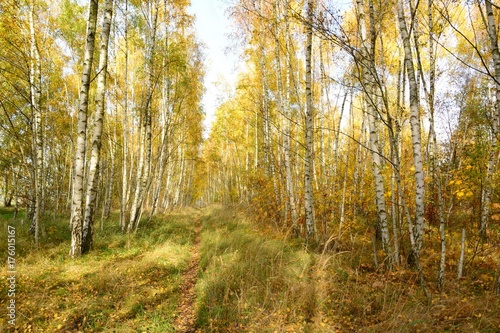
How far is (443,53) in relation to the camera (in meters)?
11.8

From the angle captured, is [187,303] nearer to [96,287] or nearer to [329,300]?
[96,287]

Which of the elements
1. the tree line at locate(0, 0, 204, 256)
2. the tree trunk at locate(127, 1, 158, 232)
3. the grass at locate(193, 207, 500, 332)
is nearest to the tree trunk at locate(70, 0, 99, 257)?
the tree line at locate(0, 0, 204, 256)

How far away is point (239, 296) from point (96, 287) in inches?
98.2

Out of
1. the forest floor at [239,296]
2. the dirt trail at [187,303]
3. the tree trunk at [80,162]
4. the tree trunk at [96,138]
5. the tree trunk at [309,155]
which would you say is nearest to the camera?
the forest floor at [239,296]

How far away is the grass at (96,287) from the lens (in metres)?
3.49

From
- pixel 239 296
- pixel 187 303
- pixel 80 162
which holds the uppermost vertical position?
pixel 80 162

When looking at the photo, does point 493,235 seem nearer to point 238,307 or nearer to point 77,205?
point 238,307

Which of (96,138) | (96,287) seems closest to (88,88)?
(96,138)

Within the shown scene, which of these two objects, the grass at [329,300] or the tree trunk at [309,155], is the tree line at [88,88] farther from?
the tree trunk at [309,155]

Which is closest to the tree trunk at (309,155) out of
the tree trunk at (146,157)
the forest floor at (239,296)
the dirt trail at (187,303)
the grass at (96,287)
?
the forest floor at (239,296)

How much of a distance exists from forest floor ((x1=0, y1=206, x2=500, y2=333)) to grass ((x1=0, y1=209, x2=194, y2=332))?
0.02 metres

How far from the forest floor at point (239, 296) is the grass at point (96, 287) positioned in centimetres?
2

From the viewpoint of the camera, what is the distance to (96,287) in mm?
4395

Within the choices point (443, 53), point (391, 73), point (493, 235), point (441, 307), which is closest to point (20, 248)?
point (441, 307)
